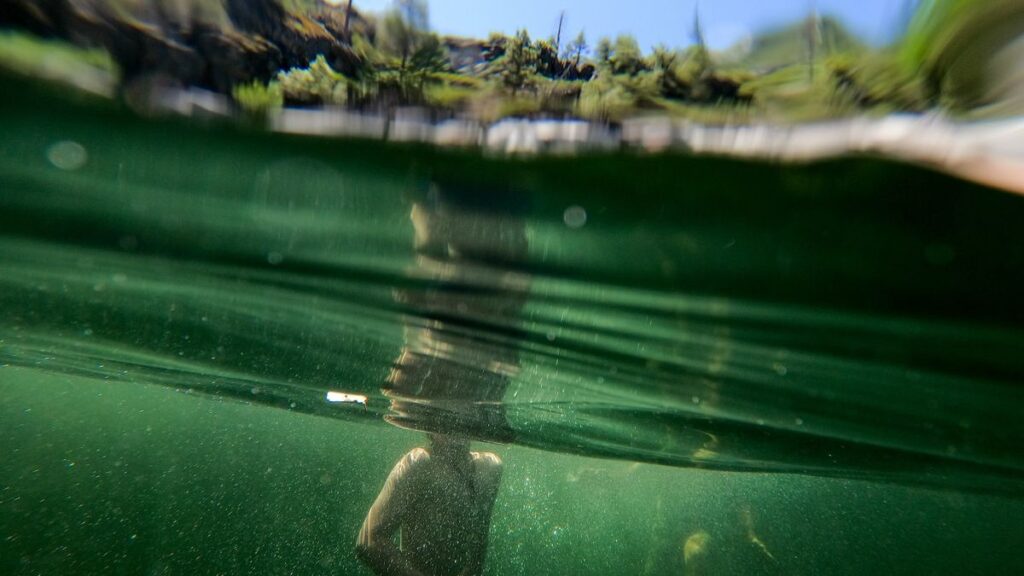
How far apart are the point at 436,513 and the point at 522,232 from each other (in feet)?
18.0

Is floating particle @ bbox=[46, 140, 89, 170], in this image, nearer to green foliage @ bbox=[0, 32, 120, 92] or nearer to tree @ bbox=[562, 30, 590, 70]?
green foliage @ bbox=[0, 32, 120, 92]

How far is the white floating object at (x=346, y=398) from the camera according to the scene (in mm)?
11362

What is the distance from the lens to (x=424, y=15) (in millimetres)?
2803

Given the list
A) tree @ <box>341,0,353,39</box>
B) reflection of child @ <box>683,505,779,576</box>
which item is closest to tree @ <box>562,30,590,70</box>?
tree @ <box>341,0,353,39</box>

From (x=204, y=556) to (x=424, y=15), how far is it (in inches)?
1868

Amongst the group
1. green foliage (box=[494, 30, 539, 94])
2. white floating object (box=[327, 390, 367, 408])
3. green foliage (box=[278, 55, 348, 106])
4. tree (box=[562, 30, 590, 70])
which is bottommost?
white floating object (box=[327, 390, 367, 408])

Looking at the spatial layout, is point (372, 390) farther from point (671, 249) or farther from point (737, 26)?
point (737, 26)

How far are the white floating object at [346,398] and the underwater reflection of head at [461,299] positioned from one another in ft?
4.30

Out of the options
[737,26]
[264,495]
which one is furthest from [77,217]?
[264,495]

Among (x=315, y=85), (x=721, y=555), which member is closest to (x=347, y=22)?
(x=315, y=85)

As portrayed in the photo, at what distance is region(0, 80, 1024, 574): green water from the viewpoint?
3904mm

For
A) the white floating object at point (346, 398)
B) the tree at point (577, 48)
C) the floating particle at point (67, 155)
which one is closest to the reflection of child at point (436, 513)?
the white floating object at point (346, 398)

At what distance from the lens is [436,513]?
27.3ft

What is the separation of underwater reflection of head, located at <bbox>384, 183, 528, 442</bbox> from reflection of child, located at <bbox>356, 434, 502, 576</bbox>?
130 cm
